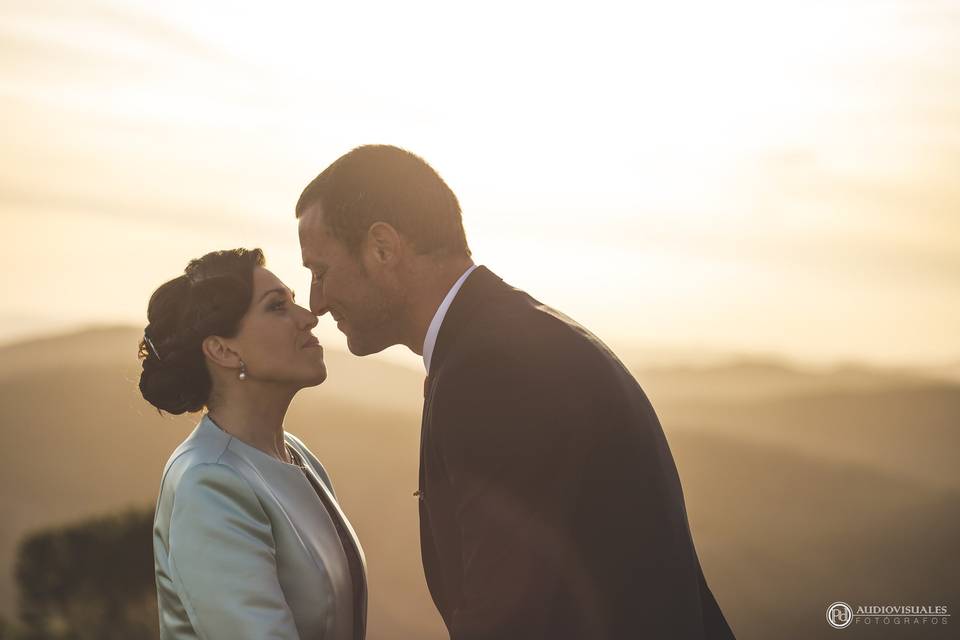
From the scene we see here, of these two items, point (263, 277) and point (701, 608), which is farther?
point (263, 277)

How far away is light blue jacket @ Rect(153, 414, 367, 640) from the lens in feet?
13.4

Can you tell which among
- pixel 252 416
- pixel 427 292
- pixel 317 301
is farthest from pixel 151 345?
→ pixel 427 292

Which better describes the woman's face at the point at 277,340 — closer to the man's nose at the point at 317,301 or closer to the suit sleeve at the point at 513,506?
the man's nose at the point at 317,301

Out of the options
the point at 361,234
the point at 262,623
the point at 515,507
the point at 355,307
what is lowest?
the point at 262,623

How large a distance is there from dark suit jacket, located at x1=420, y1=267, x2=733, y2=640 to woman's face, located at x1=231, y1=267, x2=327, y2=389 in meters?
1.24

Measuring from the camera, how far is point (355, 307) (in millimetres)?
4320

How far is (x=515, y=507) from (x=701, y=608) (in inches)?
28.8

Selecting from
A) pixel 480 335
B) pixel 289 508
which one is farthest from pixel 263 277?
pixel 480 335

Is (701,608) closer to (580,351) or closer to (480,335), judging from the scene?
(580,351)

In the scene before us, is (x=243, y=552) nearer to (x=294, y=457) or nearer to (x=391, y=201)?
(x=294, y=457)

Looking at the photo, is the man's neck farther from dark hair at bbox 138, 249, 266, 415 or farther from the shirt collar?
dark hair at bbox 138, 249, 266, 415

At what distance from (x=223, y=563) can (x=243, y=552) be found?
0.08m

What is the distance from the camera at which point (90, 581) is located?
18.0 m
